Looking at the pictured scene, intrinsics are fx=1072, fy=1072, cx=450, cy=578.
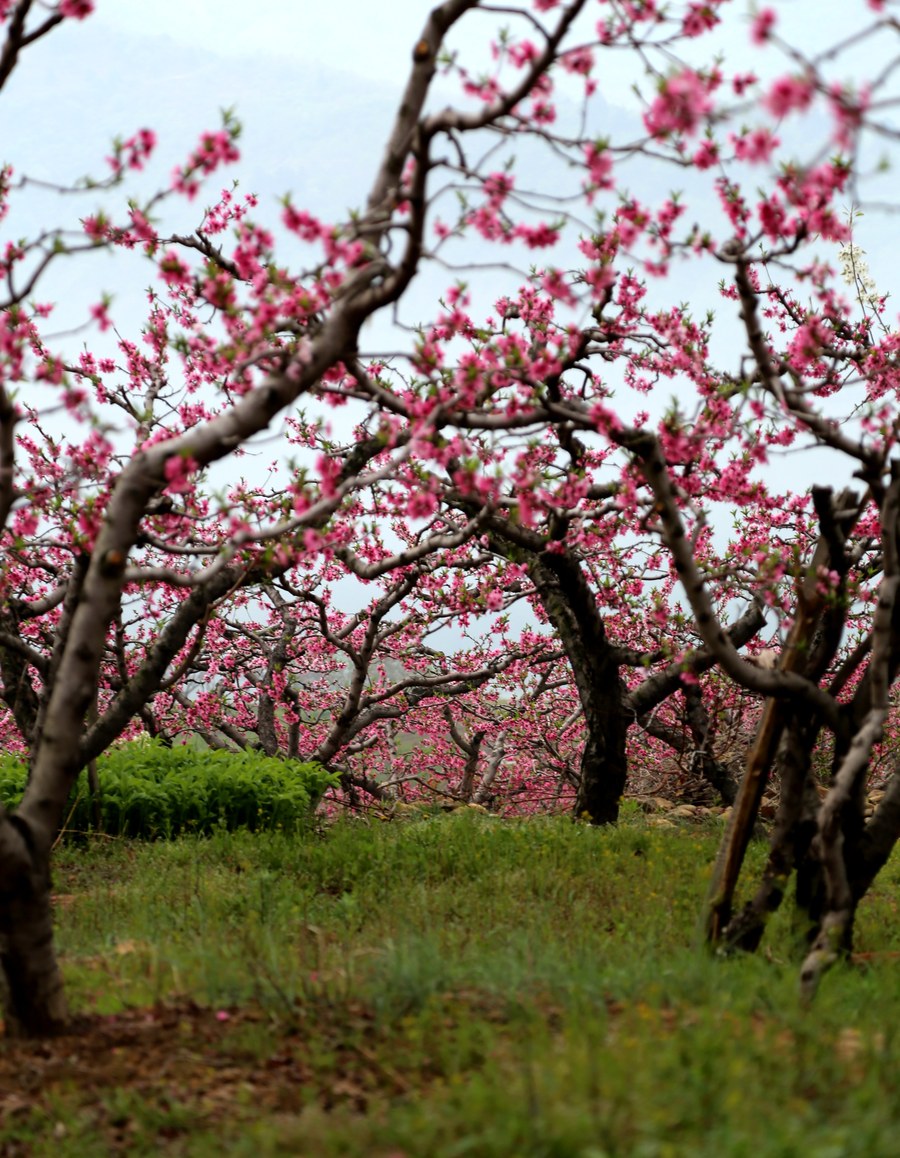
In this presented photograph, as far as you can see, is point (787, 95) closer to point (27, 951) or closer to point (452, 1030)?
point (452, 1030)

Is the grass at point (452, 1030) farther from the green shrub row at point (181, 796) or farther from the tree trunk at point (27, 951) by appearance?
the green shrub row at point (181, 796)

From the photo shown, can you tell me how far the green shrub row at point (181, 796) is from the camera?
10.9 m

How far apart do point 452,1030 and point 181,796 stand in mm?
7003

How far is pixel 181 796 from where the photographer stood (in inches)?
442

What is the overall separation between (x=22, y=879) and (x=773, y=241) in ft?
17.5

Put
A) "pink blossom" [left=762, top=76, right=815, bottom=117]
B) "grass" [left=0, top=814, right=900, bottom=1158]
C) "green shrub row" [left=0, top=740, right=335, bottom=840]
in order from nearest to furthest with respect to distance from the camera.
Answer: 1. "grass" [left=0, top=814, right=900, bottom=1158]
2. "pink blossom" [left=762, top=76, right=815, bottom=117]
3. "green shrub row" [left=0, top=740, right=335, bottom=840]

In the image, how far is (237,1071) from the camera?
4.61 m

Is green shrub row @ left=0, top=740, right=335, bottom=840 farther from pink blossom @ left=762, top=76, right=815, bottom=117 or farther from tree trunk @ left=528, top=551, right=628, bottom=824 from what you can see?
pink blossom @ left=762, top=76, right=815, bottom=117

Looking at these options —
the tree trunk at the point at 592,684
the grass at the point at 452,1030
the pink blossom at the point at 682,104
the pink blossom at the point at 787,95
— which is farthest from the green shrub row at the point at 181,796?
the pink blossom at the point at 787,95

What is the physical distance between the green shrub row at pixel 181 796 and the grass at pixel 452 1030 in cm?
236

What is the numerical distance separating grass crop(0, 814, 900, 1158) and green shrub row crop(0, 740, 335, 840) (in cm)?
236

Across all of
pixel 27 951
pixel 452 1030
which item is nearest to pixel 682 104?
pixel 452 1030

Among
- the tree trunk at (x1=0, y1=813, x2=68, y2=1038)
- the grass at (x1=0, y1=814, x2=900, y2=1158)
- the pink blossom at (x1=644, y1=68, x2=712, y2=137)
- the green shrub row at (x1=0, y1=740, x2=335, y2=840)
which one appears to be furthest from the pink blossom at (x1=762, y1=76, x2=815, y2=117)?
the green shrub row at (x1=0, y1=740, x2=335, y2=840)

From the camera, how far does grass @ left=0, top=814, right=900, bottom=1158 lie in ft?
11.6
